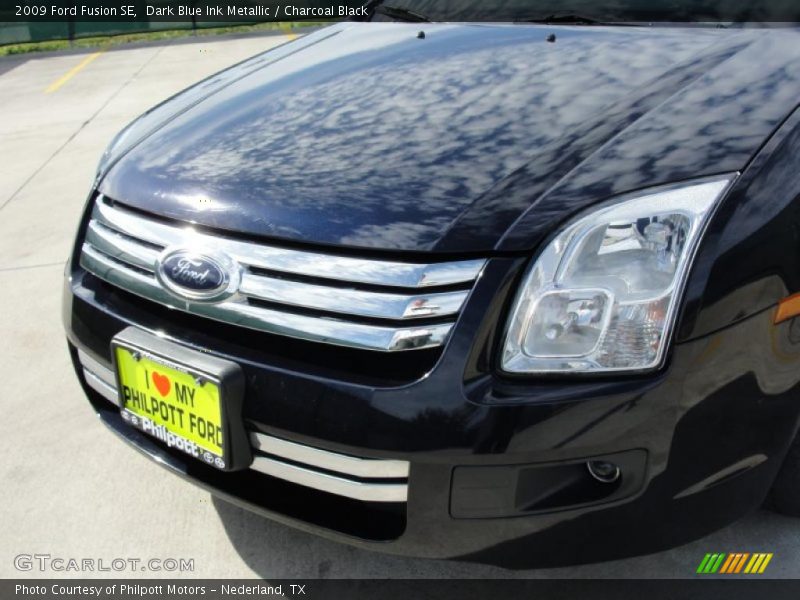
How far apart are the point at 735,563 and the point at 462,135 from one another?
1.16 m

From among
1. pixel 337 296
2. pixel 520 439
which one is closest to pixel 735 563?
pixel 520 439

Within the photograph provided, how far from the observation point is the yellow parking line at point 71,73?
8.89m

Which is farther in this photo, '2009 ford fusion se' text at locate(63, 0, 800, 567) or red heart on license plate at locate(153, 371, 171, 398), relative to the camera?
red heart on license plate at locate(153, 371, 171, 398)

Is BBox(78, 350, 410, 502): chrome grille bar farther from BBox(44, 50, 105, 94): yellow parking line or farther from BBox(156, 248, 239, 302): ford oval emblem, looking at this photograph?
BBox(44, 50, 105, 94): yellow parking line

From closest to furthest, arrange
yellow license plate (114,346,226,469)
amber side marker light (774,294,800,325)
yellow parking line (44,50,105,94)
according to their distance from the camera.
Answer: amber side marker light (774,294,800,325)
yellow license plate (114,346,226,469)
yellow parking line (44,50,105,94)

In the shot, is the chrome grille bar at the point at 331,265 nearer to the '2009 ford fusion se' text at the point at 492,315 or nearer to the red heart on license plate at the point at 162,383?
the '2009 ford fusion se' text at the point at 492,315

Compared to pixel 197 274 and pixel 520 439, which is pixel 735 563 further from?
pixel 197 274

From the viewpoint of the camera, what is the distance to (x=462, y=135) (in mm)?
1699

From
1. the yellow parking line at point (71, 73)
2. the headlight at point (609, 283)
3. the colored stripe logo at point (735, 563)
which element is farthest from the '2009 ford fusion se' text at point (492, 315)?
the yellow parking line at point (71, 73)

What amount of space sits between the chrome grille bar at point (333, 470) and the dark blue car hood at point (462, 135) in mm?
387

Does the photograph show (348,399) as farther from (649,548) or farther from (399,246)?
(649,548)

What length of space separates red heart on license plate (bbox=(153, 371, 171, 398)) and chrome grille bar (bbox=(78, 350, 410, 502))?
22cm

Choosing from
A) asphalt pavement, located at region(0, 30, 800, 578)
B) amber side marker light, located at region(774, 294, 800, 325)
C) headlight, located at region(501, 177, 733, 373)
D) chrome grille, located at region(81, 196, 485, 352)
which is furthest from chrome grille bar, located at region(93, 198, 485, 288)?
asphalt pavement, located at region(0, 30, 800, 578)

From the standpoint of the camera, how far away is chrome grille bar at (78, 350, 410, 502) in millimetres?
1465
